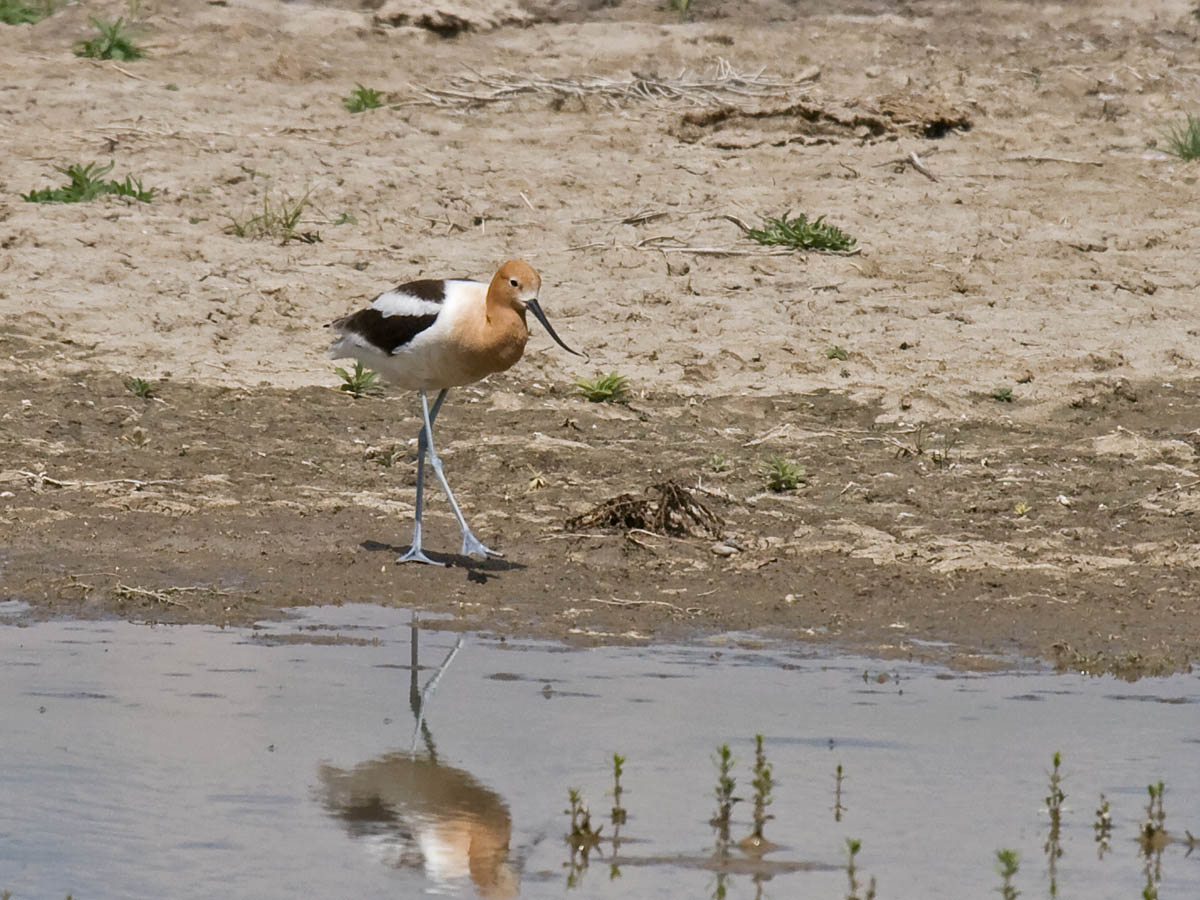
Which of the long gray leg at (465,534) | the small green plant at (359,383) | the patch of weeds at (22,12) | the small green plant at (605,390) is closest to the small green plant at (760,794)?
the long gray leg at (465,534)

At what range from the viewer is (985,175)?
12609mm

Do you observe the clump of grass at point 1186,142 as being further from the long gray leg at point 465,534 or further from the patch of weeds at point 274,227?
the long gray leg at point 465,534

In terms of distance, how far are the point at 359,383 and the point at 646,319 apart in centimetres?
181

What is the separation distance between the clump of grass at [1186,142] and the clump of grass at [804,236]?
2811 millimetres

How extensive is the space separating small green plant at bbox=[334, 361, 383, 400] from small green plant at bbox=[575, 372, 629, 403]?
1.05m

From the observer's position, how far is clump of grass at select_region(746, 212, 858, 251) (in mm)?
11539

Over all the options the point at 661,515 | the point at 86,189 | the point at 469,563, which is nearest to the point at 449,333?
the point at 469,563

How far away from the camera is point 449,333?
7.65 metres

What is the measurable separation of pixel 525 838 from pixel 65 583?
3.09m

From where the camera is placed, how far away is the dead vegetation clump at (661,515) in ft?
25.8

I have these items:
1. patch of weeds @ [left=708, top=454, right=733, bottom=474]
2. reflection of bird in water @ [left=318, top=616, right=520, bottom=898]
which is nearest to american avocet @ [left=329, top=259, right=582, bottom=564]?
patch of weeds @ [left=708, top=454, right=733, bottom=474]

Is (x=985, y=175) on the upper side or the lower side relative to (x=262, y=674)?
upper

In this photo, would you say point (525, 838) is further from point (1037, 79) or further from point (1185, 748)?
point (1037, 79)

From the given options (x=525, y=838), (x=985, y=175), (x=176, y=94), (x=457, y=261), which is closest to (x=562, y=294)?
(x=457, y=261)
